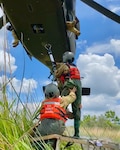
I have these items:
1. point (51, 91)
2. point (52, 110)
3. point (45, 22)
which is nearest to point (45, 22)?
point (45, 22)

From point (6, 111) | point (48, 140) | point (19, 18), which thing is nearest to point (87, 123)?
point (48, 140)

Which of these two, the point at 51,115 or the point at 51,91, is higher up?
the point at 51,91

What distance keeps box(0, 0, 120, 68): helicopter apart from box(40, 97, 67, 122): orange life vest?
3263 mm

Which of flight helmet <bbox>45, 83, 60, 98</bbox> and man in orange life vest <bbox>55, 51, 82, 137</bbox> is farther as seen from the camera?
man in orange life vest <bbox>55, 51, 82, 137</bbox>

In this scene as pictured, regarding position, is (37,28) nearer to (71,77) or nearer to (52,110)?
(71,77)

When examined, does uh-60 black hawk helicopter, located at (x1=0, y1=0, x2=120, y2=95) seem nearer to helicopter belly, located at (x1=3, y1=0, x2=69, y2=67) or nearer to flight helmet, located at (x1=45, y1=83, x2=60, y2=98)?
helicopter belly, located at (x1=3, y1=0, x2=69, y2=67)

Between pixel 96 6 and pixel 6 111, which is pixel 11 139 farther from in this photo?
pixel 96 6

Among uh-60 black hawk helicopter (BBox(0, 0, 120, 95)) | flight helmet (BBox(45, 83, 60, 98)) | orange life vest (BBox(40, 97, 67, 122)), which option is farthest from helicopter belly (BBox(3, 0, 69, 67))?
orange life vest (BBox(40, 97, 67, 122))

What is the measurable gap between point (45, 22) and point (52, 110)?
407 cm

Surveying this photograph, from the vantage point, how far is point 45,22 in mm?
8055

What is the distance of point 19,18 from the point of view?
7934 millimetres

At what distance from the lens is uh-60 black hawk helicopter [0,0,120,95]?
7.70 metres

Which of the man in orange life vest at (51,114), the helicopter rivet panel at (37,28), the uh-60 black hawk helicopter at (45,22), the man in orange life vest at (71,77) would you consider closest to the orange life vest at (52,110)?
the man in orange life vest at (51,114)

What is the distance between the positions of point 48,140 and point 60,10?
456cm
